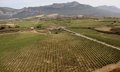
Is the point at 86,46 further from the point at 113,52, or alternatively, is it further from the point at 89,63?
the point at 89,63

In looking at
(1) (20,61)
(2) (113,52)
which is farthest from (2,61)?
(2) (113,52)

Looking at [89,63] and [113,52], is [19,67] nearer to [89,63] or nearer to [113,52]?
[89,63]

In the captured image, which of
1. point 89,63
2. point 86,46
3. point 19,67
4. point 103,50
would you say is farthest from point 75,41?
point 19,67

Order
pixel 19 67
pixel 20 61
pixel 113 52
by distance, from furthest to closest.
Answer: pixel 113 52, pixel 20 61, pixel 19 67

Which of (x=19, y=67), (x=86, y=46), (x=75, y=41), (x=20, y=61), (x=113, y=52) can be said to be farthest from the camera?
(x=75, y=41)

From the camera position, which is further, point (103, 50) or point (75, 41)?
point (75, 41)

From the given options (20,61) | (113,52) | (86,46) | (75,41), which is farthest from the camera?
(75,41)
